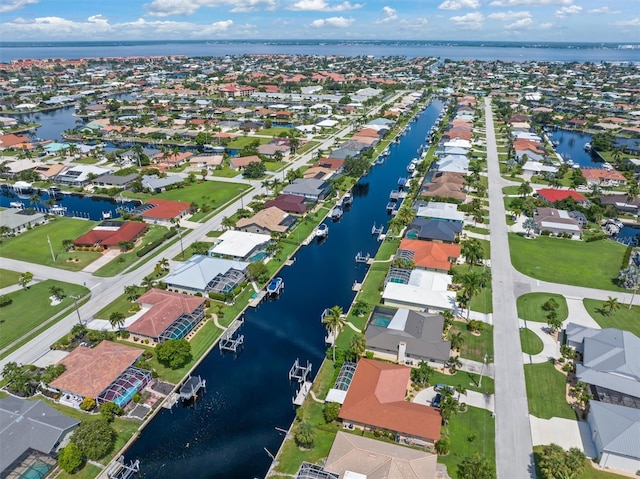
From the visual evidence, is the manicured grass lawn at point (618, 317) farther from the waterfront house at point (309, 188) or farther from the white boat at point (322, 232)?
the waterfront house at point (309, 188)

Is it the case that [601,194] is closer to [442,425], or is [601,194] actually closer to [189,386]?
[442,425]

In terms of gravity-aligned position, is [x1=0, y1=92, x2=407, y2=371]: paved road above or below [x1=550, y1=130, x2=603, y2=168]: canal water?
below

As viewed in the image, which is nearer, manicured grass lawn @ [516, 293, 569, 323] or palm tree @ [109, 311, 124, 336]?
palm tree @ [109, 311, 124, 336]

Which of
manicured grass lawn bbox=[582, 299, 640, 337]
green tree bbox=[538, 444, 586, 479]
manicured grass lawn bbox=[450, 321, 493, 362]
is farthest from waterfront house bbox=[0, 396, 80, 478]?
manicured grass lawn bbox=[582, 299, 640, 337]

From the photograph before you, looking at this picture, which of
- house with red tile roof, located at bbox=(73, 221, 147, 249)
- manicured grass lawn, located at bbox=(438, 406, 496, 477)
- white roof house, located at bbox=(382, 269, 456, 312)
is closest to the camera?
manicured grass lawn, located at bbox=(438, 406, 496, 477)

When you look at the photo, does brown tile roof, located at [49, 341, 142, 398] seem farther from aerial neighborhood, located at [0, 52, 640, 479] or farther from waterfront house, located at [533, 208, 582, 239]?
waterfront house, located at [533, 208, 582, 239]

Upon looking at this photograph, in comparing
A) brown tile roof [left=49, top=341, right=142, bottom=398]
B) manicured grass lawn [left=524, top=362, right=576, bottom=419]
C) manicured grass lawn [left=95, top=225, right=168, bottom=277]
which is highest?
brown tile roof [left=49, top=341, right=142, bottom=398]

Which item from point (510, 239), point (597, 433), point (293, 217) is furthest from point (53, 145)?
point (597, 433)

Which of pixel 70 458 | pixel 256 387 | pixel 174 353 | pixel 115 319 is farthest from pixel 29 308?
pixel 256 387

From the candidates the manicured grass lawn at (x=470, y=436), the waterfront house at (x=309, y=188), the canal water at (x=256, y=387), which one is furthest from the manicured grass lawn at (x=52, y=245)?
the manicured grass lawn at (x=470, y=436)
